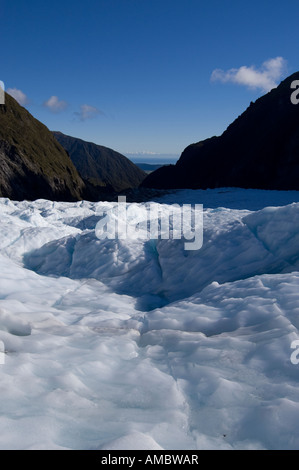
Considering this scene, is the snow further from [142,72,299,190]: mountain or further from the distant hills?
[142,72,299,190]: mountain

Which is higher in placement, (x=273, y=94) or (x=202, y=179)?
(x=273, y=94)

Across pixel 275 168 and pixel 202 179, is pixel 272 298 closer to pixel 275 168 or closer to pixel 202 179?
pixel 275 168

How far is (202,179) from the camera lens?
75625mm

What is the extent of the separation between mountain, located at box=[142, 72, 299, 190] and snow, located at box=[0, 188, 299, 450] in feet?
159

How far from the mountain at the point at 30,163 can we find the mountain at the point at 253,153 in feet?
95.7

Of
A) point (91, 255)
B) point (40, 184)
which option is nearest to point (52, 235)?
point (91, 255)

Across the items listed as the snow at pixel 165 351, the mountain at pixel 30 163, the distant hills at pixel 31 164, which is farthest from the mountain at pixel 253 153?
the snow at pixel 165 351

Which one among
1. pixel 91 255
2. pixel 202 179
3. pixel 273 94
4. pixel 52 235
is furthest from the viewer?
pixel 202 179

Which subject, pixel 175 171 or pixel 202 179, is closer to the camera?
pixel 202 179

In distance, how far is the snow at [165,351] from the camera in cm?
317

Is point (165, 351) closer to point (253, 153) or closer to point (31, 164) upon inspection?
point (31, 164)

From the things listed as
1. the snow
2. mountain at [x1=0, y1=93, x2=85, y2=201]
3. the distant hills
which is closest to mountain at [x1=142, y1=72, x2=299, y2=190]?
the distant hills
